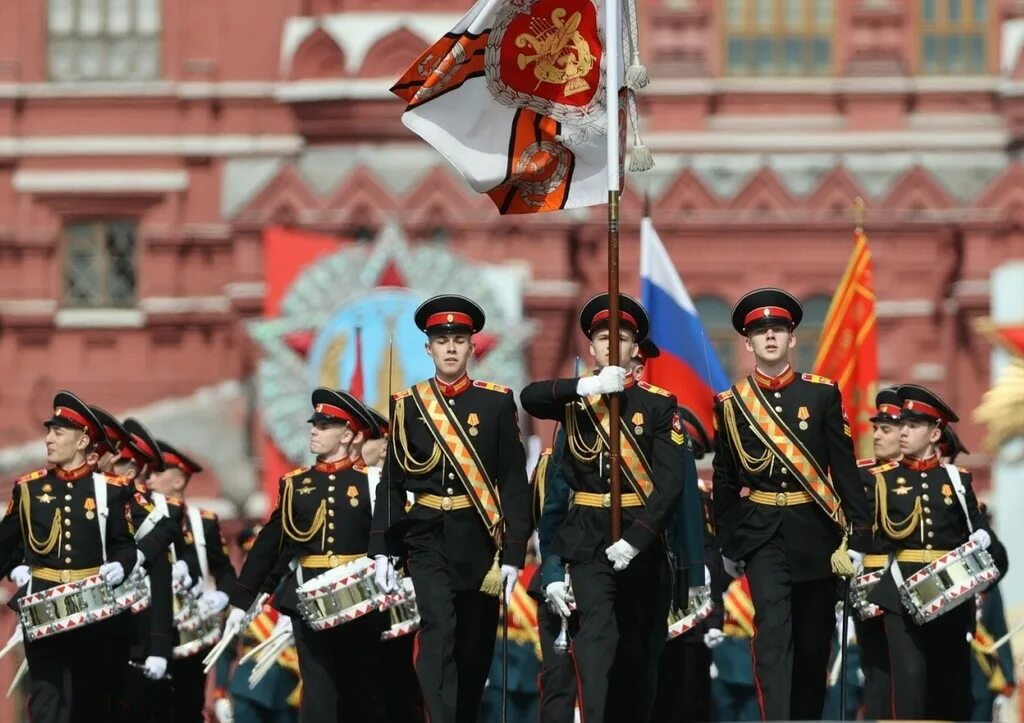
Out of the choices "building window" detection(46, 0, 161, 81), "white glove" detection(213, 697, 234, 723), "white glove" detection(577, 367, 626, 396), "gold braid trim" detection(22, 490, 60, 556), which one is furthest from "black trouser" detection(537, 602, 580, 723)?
"building window" detection(46, 0, 161, 81)

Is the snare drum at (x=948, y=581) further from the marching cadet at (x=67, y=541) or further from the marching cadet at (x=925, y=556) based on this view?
the marching cadet at (x=67, y=541)

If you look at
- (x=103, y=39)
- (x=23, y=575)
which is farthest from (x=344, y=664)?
(x=103, y=39)

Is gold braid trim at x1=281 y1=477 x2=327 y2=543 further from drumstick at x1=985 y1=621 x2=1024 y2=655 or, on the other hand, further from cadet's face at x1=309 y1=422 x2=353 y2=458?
drumstick at x1=985 y1=621 x2=1024 y2=655

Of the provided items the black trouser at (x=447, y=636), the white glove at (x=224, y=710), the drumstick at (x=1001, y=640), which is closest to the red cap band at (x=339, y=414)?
the black trouser at (x=447, y=636)

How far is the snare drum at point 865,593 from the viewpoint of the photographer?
14.7m

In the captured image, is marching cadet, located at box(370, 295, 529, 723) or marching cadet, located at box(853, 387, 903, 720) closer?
marching cadet, located at box(370, 295, 529, 723)

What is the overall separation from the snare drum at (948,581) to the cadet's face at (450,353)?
2.67 meters

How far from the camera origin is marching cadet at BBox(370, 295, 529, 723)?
12.9 m

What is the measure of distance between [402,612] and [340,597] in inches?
12.7

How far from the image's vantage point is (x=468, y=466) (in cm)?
1300

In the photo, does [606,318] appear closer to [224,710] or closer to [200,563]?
[200,563]

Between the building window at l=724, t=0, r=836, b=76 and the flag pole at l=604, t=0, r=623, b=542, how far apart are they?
13649mm

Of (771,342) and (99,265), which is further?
(99,265)

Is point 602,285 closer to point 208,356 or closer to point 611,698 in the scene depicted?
point 208,356
